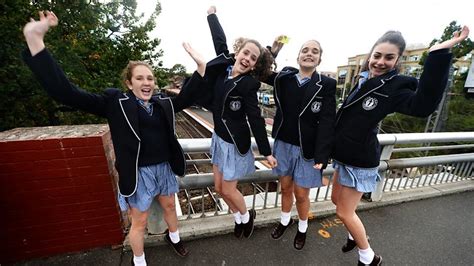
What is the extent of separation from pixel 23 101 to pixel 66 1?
3.26 meters

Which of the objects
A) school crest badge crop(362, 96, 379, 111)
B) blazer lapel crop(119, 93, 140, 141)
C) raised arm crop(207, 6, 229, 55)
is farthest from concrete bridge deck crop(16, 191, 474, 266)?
raised arm crop(207, 6, 229, 55)

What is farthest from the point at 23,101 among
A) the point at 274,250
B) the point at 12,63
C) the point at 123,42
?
the point at 274,250

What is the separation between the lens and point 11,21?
5.45 metres

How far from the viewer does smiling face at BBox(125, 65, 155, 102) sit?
5.81ft

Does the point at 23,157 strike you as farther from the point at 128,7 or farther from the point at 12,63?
the point at 128,7

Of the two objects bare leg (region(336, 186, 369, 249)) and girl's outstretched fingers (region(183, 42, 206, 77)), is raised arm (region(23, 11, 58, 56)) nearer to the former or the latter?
girl's outstretched fingers (region(183, 42, 206, 77))

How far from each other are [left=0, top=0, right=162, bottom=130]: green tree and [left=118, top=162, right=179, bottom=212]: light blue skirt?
5902 mm

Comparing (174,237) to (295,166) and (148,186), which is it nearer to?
(148,186)

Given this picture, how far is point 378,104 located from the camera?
1707 millimetres

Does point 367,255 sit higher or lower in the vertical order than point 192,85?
lower

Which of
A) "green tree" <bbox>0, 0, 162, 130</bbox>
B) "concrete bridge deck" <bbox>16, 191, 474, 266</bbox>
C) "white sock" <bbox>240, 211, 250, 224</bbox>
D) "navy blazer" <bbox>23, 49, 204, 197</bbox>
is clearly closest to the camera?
Answer: "navy blazer" <bbox>23, 49, 204, 197</bbox>

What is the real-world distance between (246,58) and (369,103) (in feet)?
3.49

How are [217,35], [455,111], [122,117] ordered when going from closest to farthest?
[122,117] → [217,35] → [455,111]

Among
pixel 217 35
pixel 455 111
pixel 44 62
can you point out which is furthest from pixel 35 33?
pixel 455 111
